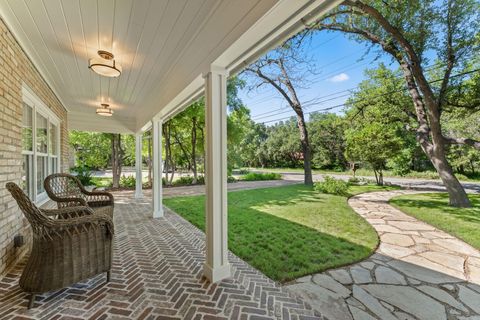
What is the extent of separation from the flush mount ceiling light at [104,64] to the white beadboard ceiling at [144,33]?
98mm

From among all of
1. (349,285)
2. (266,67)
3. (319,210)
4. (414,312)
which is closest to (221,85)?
(349,285)

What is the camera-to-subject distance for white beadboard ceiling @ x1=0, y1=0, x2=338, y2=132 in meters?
1.67

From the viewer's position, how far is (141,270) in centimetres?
241

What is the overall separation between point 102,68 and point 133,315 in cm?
263

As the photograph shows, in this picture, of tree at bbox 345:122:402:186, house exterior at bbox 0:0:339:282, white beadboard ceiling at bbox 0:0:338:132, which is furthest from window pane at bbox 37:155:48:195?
tree at bbox 345:122:402:186

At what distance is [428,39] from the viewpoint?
19.6 ft

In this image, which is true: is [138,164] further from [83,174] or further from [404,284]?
[404,284]

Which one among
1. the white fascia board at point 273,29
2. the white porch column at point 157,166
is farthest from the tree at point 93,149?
the white fascia board at point 273,29

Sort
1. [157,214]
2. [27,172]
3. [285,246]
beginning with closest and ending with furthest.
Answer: [285,246] → [27,172] → [157,214]

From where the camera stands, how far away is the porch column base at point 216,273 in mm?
2152

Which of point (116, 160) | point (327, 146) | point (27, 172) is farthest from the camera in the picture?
point (327, 146)

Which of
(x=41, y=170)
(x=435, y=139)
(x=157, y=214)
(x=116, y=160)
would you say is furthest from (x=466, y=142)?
(x=116, y=160)

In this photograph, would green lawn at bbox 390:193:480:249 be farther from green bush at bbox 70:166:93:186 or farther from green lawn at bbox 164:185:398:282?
green bush at bbox 70:166:93:186

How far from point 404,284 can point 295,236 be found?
5.16ft
